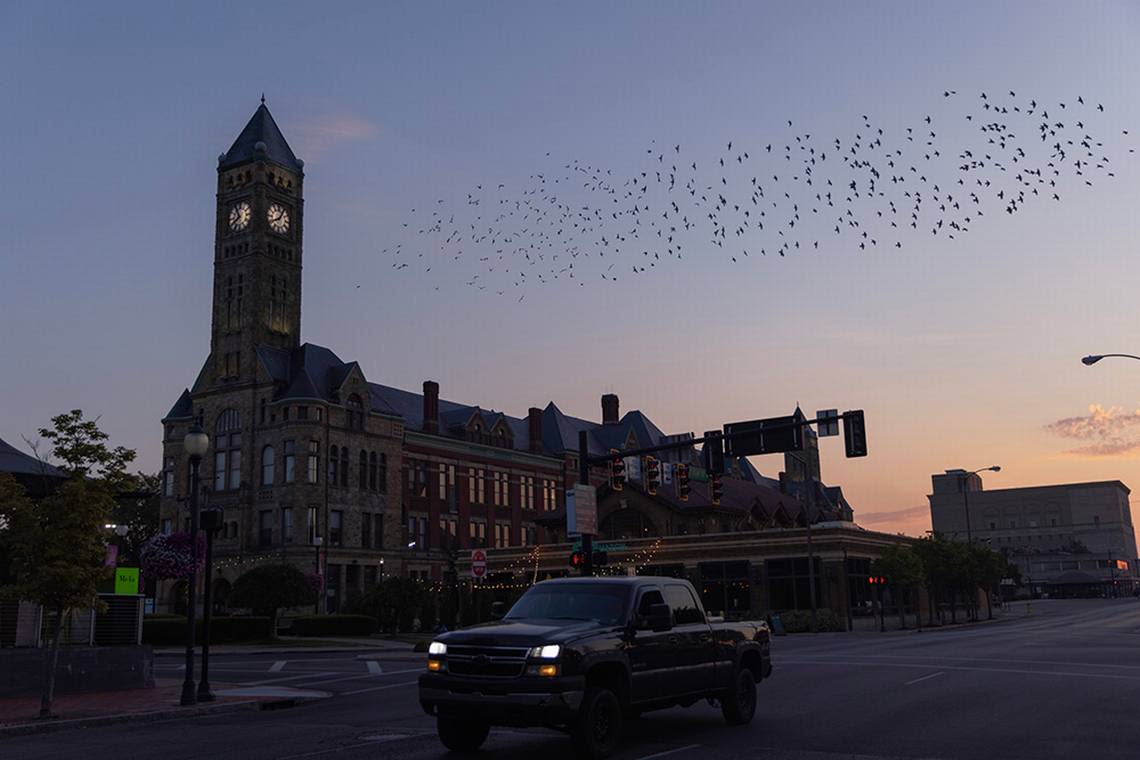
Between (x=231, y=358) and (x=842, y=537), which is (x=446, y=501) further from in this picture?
(x=842, y=537)

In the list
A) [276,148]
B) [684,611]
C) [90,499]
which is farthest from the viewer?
[276,148]

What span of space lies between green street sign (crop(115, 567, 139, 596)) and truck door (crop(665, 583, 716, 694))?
16.3 m

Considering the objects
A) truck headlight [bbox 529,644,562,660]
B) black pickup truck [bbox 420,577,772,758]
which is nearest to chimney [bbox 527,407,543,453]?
black pickup truck [bbox 420,577,772,758]

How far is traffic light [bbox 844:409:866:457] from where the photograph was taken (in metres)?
→ 28.5

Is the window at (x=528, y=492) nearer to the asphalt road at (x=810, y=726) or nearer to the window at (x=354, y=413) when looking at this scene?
the window at (x=354, y=413)

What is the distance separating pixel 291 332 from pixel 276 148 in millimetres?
15044

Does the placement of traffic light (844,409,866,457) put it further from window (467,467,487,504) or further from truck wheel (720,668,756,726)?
window (467,467,487,504)

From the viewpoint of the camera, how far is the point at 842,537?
200 feet

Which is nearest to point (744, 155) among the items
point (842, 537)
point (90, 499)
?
point (90, 499)

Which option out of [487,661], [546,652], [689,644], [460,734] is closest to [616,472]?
[689,644]

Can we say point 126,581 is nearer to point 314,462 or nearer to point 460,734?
point 460,734

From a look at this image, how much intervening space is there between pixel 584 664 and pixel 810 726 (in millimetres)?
4375

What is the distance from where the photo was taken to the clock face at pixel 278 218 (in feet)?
263

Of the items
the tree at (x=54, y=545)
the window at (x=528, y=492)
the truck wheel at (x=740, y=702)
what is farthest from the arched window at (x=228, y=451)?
the truck wheel at (x=740, y=702)
